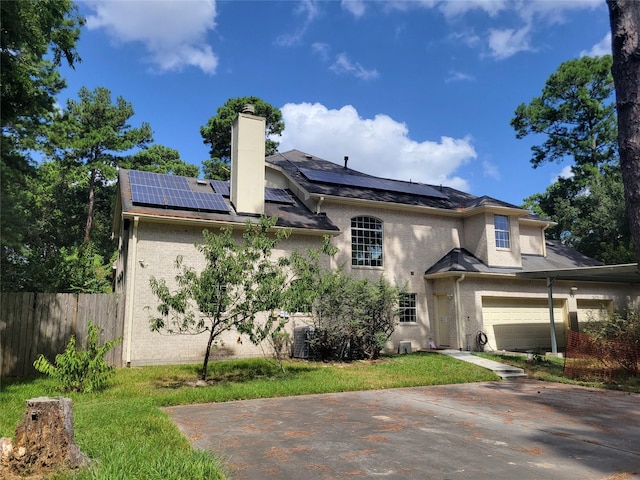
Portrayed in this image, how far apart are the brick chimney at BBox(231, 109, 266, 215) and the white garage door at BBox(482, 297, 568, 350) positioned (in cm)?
1031

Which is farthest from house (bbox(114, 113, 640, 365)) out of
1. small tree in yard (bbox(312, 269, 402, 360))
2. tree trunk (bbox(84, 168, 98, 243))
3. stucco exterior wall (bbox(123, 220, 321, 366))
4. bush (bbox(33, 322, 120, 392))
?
tree trunk (bbox(84, 168, 98, 243))

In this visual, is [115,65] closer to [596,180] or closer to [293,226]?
[293,226]

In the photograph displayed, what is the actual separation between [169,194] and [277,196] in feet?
15.4

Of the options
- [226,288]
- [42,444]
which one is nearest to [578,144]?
[226,288]

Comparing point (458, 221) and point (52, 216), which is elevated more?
point (52, 216)

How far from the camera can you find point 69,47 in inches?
497

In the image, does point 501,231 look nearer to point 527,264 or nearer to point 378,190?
point 527,264

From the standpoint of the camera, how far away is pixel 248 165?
15.3 m

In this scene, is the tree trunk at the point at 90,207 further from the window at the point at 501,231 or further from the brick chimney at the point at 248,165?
the window at the point at 501,231

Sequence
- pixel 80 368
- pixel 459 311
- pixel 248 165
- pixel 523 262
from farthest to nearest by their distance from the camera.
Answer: pixel 523 262 < pixel 459 311 < pixel 248 165 < pixel 80 368

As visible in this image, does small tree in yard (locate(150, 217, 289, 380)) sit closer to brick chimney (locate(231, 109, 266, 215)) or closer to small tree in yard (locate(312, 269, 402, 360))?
small tree in yard (locate(312, 269, 402, 360))

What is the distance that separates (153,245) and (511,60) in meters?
13.9

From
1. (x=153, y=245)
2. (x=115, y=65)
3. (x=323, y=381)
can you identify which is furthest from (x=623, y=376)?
(x=115, y=65)

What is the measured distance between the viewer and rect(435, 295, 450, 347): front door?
1780 cm
